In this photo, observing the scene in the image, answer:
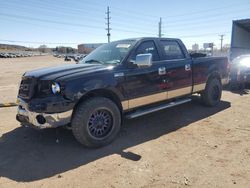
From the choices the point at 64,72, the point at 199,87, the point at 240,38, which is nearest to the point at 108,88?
the point at 64,72

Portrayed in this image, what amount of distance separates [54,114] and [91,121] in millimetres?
662

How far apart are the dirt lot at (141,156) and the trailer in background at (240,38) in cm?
1267

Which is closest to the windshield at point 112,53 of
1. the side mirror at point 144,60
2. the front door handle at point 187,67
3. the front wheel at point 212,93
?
the side mirror at point 144,60

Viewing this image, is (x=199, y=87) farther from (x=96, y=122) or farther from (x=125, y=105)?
(x=96, y=122)

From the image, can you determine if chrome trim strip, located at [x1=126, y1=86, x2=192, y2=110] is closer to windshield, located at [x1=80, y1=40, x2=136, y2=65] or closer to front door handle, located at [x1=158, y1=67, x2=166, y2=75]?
front door handle, located at [x1=158, y1=67, x2=166, y2=75]

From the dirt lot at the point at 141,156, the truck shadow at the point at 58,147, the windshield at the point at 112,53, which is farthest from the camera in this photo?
the windshield at the point at 112,53

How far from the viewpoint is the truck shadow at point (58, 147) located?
381cm

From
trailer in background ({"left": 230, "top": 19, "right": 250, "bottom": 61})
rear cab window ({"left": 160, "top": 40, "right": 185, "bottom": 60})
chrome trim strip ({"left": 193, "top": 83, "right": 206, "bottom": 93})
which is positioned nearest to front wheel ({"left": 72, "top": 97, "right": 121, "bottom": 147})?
rear cab window ({"left": 160, "top": 40, "right": 185, "bottom": 60})

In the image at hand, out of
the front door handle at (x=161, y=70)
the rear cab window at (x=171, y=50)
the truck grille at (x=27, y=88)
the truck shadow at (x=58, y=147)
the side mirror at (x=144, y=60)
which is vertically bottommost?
the truck shadow at (x=58, y=147)

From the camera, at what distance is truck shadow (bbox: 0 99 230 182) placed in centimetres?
381

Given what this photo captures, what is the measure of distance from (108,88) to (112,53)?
3.46 ft

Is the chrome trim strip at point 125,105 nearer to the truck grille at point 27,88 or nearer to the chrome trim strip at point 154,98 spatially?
the chrome trim strip at point 154,98

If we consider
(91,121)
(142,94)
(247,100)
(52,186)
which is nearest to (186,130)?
(142,94)

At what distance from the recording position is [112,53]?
17.6 feet
